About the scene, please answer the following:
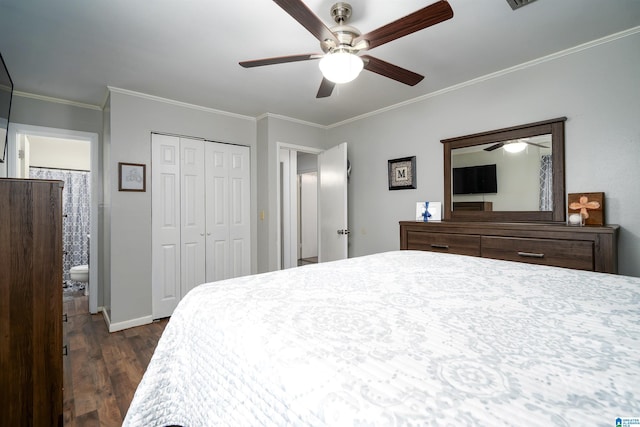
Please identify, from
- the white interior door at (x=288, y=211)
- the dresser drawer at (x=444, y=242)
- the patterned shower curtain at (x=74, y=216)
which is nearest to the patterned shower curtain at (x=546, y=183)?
the dresser drawer at (x=444, y=242)

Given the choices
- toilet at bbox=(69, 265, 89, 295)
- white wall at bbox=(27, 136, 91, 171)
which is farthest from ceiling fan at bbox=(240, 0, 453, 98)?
white wall at bbox=(27, 136, 91, 171)

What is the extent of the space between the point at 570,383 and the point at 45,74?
4.03 metres

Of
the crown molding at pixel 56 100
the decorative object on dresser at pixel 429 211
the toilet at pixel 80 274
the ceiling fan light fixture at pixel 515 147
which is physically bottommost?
the toilet at pixel 80 274

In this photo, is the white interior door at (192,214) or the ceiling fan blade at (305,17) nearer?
the ceiling fan blade at (305,17)

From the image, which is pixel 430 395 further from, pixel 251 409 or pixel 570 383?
pixel 251 409

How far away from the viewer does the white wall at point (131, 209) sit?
3020 millimetres

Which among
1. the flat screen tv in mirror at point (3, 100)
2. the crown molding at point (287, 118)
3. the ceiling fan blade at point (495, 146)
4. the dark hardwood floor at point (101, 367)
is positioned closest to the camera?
the dark hardwood floor at point (101, 367)

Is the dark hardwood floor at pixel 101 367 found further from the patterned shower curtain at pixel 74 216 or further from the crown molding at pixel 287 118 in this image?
the crown molding at pixel 287 118

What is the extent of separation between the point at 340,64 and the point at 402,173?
2.07 m

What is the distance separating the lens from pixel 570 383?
500 mm

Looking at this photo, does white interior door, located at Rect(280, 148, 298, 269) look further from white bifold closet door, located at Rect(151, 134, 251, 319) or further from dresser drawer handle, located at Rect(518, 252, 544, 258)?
dresser drawer handle, located at Rect(518, 252, 544, 258)

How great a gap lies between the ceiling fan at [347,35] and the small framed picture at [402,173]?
1.52m

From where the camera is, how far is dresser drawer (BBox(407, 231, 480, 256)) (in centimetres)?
253

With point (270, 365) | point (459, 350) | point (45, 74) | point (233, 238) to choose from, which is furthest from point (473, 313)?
point (45, 74)
